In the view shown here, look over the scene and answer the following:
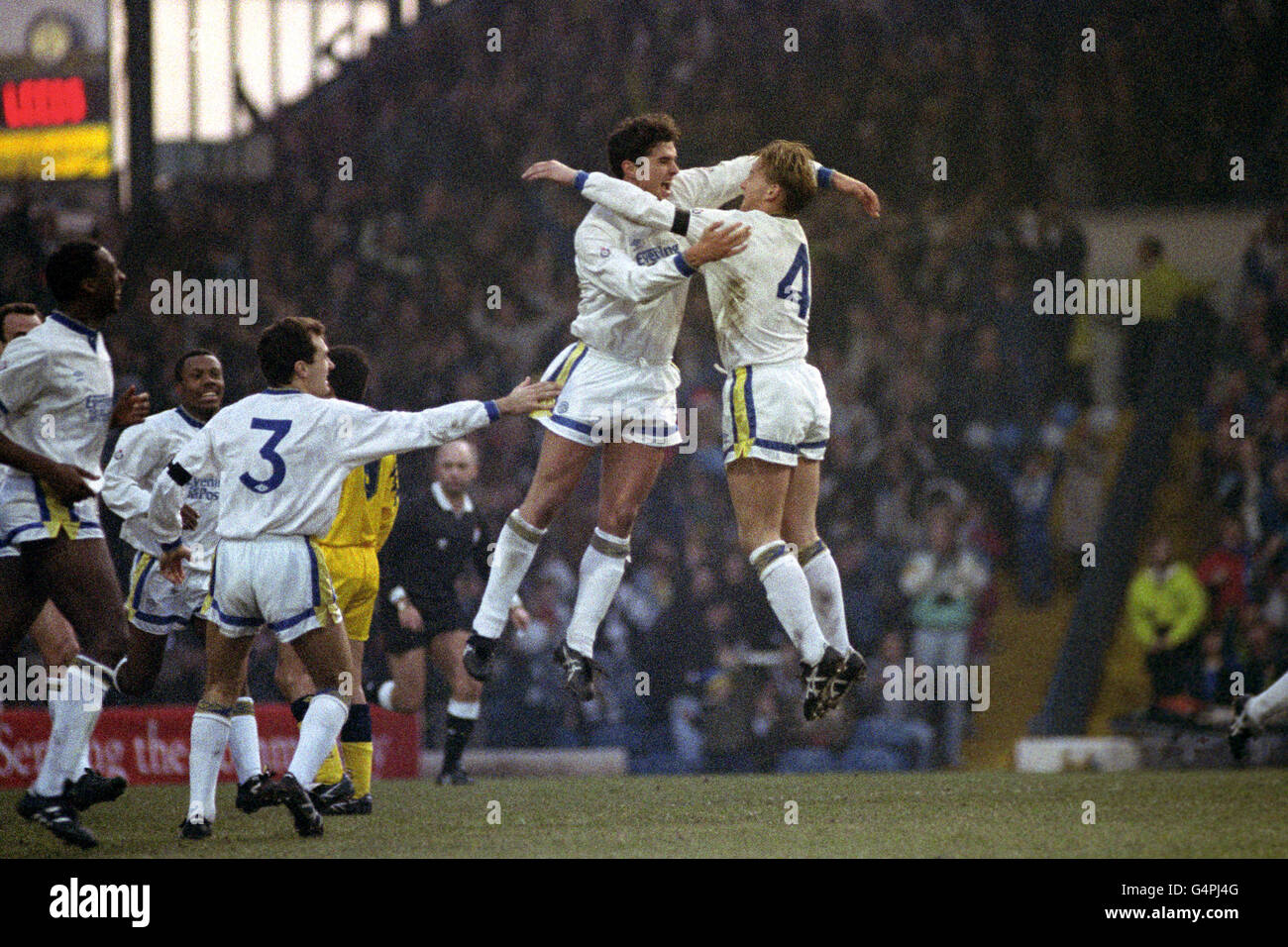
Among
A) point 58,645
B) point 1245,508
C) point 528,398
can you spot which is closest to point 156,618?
point 58,645

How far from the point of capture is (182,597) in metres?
7.56

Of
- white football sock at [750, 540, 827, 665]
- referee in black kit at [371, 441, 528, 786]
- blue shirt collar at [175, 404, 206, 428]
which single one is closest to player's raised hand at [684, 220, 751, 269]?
white football sock at [750, 540, 827, 665]

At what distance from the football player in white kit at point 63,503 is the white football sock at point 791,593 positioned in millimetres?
2657

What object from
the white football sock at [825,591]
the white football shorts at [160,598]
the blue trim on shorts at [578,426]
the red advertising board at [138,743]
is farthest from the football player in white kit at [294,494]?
the red advertising board at [138,743]

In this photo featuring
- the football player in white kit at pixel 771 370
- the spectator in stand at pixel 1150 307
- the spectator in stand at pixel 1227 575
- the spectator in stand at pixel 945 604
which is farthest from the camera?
the spectator in stand at pixel 1150 307

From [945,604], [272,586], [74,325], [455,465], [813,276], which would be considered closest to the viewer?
[272,586]

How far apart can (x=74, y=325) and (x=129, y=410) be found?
498 millimetres

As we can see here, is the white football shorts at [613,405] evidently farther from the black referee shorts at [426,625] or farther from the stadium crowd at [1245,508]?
the stadium crowd at [1245,508]

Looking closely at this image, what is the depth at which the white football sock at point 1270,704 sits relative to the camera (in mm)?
6906

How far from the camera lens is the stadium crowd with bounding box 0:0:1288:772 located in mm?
12680

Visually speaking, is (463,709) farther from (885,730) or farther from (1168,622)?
(1168,622)

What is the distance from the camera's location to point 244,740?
7.48 metres

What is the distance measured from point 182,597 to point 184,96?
33.2ft
